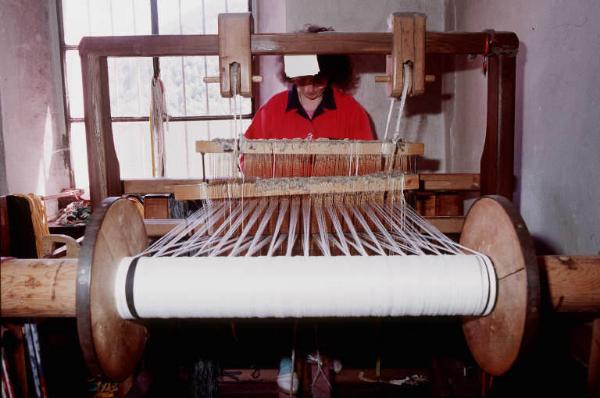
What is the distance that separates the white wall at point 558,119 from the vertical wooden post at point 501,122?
23 centimetres

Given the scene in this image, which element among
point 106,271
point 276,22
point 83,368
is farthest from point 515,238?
point 276,22

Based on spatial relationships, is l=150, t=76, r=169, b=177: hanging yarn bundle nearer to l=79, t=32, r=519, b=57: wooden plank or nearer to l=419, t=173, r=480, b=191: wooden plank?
l=79, t=32, r=519, b=57: wooden plank

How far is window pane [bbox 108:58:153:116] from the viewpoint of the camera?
398 cm

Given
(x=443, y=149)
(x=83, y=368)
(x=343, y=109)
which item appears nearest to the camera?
(x=83, y=368)

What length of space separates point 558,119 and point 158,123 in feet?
10.8

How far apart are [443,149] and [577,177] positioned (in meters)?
1.74

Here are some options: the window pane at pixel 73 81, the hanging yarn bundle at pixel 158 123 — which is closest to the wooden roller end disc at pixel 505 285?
the hanging yarn bundle at pixel 158 123

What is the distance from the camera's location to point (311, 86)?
2.53 metres

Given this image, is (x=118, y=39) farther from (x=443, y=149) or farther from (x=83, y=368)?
(x=443, y=149)

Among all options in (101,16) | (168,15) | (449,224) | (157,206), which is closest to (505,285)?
(449,224)

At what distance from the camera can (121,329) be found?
2.99 feet

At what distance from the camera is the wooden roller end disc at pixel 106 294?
0.76 m

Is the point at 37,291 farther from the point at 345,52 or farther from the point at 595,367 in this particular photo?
the point at 595,367

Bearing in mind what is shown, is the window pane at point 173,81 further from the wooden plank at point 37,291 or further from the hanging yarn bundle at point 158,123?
the wooden plank at point 37,291
